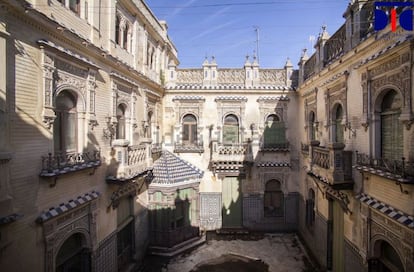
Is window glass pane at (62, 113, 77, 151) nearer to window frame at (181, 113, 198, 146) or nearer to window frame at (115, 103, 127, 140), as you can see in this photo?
window frame at (115, 103, 127, 140)

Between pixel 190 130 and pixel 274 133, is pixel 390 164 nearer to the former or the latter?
pixel 274 133

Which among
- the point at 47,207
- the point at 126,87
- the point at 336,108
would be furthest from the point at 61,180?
the point at 336,108

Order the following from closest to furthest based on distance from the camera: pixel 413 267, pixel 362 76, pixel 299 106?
pixel 413 267, pixel 362 76, pixel 299 106

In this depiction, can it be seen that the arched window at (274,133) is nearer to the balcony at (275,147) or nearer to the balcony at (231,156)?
the balcony at (275,147)

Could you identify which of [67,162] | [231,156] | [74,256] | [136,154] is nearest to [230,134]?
[231,156]

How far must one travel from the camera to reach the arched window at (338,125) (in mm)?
8766

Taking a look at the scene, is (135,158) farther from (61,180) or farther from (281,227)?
(281,227)

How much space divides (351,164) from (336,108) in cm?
245

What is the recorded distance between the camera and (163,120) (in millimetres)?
13727

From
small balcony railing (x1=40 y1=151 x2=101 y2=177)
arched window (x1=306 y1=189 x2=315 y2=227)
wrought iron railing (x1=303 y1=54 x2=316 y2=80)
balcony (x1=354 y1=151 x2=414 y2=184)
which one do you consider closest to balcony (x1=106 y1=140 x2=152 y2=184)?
small balcony railing (x1=40 y1=151 x2=101 y2=177)

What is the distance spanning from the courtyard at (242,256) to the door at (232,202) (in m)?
0.78

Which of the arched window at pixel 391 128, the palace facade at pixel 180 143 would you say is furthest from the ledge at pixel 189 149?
the arched window at pixel 391 128

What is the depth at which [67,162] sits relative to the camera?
6230 millimetres

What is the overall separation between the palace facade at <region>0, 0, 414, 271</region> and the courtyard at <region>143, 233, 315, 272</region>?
1.96ft
